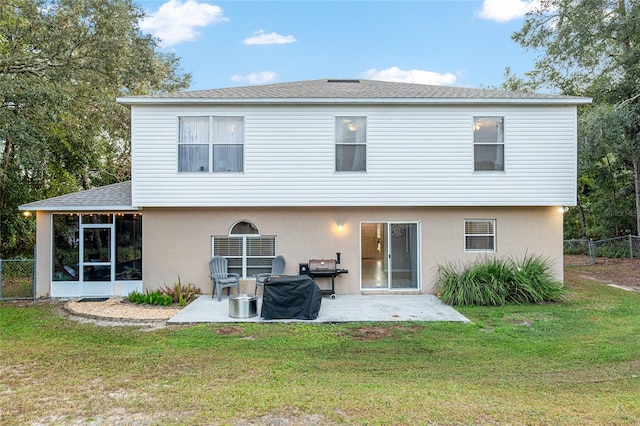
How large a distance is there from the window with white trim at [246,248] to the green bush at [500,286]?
4.62 meters

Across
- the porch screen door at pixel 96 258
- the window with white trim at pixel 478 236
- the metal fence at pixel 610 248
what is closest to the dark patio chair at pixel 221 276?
the porch screen door at pixel 96 258

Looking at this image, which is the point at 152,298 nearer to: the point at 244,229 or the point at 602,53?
the point at 244,229

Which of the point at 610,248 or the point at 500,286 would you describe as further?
the point at 610,248

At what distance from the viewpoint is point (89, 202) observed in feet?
34.6

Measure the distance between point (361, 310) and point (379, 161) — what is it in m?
3.82

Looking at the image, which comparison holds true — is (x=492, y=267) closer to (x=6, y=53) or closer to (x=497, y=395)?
(x=497, y=395)

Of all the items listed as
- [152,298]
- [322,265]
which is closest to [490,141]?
[322,265]

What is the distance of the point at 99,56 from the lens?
1372cm

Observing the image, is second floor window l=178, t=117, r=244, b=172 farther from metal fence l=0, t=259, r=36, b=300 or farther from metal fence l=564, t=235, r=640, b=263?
metal fence l=564, t=235, r=640, b=263

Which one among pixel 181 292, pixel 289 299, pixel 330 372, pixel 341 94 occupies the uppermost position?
pixel 341 94

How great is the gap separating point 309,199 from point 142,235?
4564mm

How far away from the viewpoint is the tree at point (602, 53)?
14914mm

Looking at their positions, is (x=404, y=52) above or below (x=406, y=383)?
above

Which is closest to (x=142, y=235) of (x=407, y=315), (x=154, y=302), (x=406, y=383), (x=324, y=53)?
(x=154, y=302)
